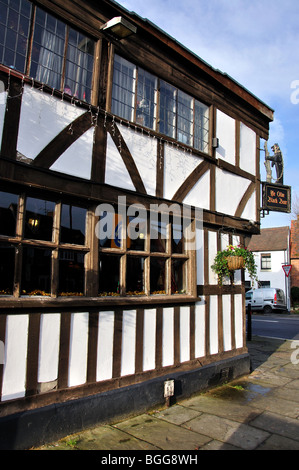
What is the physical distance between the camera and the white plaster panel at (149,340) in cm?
526

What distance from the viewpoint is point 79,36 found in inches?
197

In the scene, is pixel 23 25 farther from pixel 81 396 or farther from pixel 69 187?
pixel 81 396

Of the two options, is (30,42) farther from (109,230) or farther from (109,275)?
(109,275)

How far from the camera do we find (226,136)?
24.9 feet

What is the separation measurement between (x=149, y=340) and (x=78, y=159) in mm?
2812

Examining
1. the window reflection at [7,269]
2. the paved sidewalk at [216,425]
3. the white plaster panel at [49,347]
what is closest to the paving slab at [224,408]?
the paved sidewalk at [216,425]

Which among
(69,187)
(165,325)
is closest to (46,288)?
(69,187)

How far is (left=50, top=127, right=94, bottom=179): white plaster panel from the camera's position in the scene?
452 cm

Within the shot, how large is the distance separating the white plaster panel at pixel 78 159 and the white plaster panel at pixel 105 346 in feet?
6.22

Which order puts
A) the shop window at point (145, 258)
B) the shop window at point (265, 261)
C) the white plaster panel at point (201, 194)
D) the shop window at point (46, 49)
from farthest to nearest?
the shop window at point (265, 261), the white plaster panel at point (201, 194), the shop window at point (145, 258), the shop window at point (46, 49)

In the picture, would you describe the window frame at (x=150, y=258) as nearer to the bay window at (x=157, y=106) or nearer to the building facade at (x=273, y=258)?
the bay window at (x=157, y=106)

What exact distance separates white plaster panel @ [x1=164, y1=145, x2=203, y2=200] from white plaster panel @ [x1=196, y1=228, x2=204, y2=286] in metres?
0.98

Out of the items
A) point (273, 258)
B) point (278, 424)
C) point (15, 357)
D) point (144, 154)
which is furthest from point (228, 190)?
point (273, 258)
